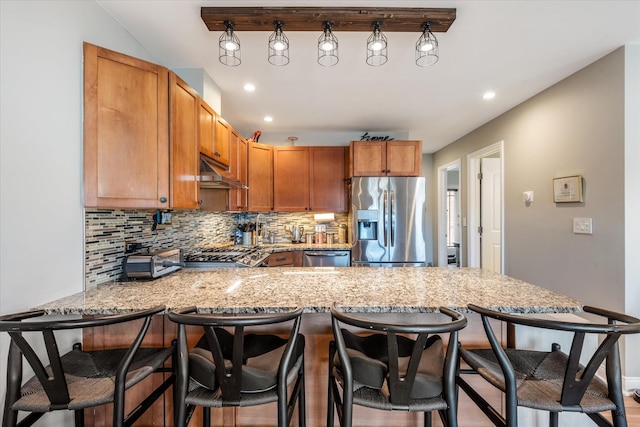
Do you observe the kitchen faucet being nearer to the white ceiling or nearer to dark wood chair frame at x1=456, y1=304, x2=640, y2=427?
the white ceiling

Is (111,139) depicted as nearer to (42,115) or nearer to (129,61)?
(42,115)

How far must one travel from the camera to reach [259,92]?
2.73 m

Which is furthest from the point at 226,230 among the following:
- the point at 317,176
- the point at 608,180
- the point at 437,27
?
the point at 608,180

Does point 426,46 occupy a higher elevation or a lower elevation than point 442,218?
higher

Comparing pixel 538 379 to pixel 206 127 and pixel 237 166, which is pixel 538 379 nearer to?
pixel 206 127

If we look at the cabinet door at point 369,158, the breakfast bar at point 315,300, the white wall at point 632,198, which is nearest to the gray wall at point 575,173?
the white wall at point 632,198

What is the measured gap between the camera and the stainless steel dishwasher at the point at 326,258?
347 centimetres

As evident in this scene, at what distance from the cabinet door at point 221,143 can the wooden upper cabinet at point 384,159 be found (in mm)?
1654

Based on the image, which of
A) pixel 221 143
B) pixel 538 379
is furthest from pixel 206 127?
pixel 538 379

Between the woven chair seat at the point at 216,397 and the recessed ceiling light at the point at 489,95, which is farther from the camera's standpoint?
the recessed ceiling light at the point at 489,95

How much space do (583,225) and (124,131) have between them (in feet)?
10.9

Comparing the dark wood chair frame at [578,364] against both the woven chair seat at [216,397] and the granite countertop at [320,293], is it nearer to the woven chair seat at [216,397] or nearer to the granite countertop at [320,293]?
the granite countertop at [320,293]

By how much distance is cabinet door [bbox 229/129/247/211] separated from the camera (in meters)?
2.89

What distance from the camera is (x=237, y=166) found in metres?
3.05
